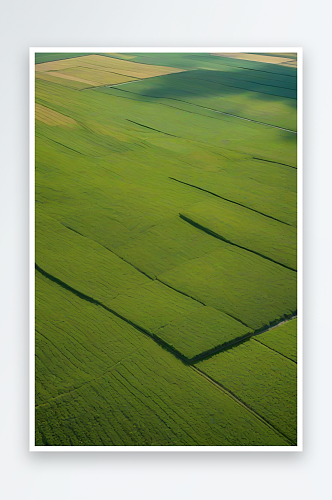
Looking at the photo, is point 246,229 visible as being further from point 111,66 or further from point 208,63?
point 111,66

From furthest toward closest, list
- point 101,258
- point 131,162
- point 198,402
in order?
point 131,162, point 101,258, point 198,402

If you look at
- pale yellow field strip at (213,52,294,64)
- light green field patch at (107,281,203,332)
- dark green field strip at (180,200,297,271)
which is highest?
pale yellow field strip at (213,52,294,64)

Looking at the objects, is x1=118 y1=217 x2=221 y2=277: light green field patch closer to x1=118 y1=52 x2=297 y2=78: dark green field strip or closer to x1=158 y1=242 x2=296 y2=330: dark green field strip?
x1=158 y1=242 x2=296 y2=330: dark green field strip

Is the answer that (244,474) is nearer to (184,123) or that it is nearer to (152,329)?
(152,329)

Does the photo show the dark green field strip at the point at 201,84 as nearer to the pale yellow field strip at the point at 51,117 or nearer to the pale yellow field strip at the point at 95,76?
the pale yellow field strip at the point at 95,76

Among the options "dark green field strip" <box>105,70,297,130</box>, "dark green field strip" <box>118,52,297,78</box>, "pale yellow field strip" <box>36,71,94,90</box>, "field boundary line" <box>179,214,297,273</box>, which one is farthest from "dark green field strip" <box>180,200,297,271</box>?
"pale yellow field strip" <box>36,71,94,90</box>

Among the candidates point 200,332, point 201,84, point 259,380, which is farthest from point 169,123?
point 259,380

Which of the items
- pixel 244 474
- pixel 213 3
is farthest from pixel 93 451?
pixel 213 3
